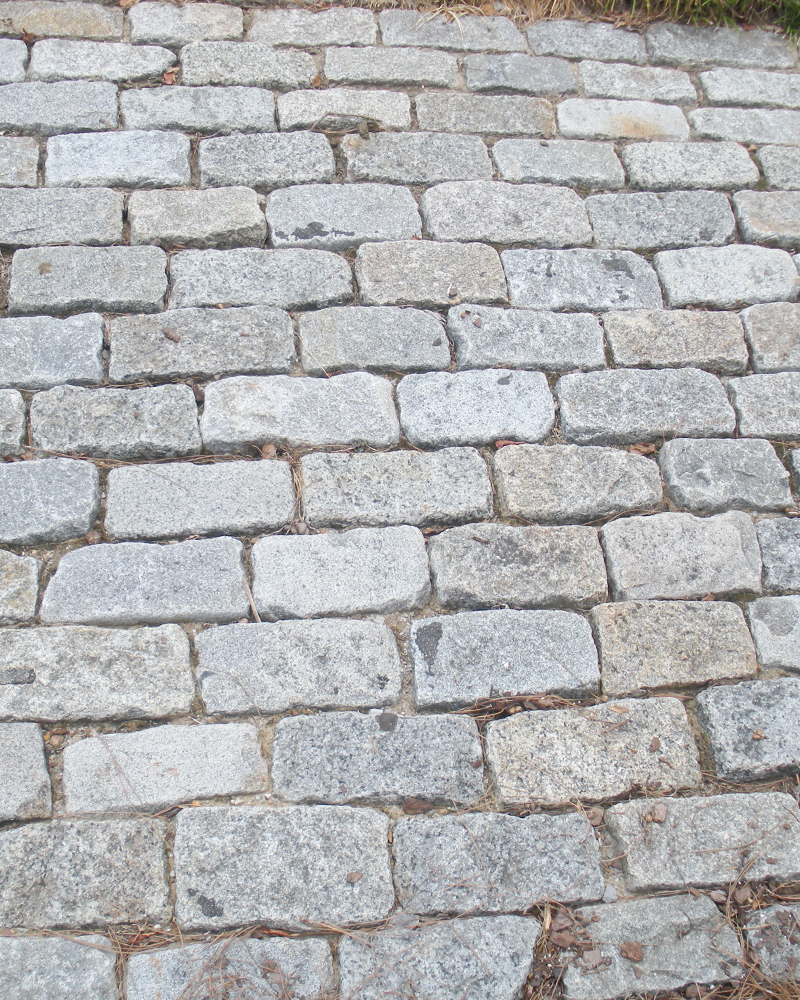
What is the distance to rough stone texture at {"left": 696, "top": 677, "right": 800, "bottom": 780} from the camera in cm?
→ 193

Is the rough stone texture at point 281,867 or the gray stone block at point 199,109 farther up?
the gray stone block at point 199,109

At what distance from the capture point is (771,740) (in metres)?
1.95

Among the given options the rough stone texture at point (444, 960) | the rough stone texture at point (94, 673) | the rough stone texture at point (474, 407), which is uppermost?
the rough stone texture at point (474, 407)

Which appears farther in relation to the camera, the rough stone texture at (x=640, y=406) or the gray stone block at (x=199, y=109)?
the gray stone block at (x=199, y=109)

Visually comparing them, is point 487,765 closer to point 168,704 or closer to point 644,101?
point 168,704

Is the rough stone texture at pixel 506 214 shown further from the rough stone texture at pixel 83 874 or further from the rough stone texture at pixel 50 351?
the rough stone texture at pixel 83 874

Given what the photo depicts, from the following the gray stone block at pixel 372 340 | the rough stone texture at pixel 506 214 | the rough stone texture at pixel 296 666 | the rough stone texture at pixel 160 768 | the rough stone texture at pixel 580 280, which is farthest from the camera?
the rough stone texture at pixel 506 214

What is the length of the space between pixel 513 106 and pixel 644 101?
0.55 metres

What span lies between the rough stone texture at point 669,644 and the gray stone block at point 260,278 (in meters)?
1.27

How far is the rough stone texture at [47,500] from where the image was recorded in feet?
6.72

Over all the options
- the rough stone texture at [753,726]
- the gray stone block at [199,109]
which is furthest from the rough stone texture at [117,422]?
the rough stone texture at [753,726]

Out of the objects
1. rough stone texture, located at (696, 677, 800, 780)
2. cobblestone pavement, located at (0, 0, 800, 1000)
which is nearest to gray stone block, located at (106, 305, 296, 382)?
cobblestone pavement, located at (0, 0, 800, 1000)

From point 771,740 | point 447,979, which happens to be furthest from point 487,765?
point 771,740

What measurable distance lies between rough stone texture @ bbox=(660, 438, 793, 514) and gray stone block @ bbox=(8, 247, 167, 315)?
62.5 inches
